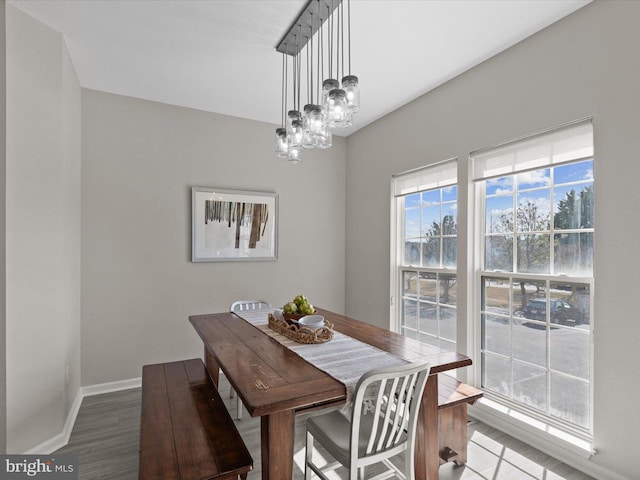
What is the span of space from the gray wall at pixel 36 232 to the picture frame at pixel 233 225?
1182 millimetres

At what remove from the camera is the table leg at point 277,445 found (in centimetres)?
142

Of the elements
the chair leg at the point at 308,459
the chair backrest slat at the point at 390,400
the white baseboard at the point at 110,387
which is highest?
the chair backrest slat at the point at 390,400

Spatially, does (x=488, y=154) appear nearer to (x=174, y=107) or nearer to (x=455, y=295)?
(x=455, y=295)

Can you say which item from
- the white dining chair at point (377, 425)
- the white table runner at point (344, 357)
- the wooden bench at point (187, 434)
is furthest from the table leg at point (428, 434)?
the wooden bench at point (187, 434)

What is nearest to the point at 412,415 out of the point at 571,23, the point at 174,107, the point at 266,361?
the point at 266,361

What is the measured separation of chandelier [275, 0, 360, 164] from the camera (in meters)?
1.87

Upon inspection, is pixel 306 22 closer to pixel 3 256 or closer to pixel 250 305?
pixel 3 256

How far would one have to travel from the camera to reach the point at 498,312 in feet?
8.76

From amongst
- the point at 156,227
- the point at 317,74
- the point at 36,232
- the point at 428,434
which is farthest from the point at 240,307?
the point at 317,74

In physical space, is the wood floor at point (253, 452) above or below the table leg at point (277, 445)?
below

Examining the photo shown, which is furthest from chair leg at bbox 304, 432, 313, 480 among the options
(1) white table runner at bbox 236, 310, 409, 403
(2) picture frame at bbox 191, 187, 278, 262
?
(2) picture frame at bbox 191, 187, 278, 262

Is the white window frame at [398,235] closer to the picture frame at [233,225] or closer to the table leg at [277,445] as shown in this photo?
the picture frame at [233,225]

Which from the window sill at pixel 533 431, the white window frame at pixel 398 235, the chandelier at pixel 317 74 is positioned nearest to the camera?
the chandelier at pixel 317 74

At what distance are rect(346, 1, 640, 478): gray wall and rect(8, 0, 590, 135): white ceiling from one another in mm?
160
